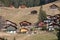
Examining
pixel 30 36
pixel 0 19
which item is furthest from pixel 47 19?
pixel 30 36

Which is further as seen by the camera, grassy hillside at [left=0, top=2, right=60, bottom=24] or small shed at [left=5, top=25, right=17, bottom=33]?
grassy hillside at [left=0, top=2, right=60, bottom=24]

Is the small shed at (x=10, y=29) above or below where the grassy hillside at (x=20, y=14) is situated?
below

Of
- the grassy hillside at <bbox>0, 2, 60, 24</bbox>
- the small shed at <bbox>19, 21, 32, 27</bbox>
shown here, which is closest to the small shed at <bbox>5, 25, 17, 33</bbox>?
the small shed at <bbox>19, 21, 32, 27</bbox>

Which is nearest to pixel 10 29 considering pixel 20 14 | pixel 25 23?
pixel 25 23

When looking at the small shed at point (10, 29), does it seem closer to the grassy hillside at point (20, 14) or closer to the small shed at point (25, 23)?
the small shed at point (25, 23)

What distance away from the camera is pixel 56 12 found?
10175 cm

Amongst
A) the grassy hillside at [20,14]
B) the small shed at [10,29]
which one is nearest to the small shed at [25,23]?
the grassy hillside at [20,14]

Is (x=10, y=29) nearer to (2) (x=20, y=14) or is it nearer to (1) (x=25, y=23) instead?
(1) (x=25, y=23)

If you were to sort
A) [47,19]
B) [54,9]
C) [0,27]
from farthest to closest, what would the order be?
[54,9], [47,19], [0,27]

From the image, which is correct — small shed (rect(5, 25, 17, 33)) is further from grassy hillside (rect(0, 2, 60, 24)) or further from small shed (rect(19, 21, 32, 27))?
grassy hillside (rect(0, 2, 60, 24))

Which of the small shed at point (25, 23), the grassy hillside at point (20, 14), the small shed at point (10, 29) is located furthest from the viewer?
the grassy hillside at point (20, 14)

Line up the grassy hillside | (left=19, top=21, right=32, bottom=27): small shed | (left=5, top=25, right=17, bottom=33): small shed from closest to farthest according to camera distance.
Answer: (left=5, top=25, right=17, bottom=33): small shed
(left=19, top=21, right=32, bottom=27): small shed
the grassy hillside

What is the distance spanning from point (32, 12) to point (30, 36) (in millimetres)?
40156

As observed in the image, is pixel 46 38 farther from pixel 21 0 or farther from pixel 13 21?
pixel 21 0
